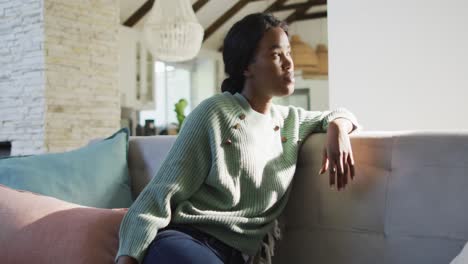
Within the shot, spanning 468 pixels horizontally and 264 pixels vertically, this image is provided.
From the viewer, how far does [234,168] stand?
1.28 meters

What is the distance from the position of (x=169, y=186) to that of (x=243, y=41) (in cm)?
43

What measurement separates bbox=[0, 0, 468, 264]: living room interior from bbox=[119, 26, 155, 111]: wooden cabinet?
17mm

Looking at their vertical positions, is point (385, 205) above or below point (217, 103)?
below

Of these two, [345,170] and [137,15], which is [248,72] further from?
[137,15]

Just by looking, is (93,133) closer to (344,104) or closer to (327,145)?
(344,104)

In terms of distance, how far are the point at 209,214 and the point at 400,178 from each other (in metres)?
0.48

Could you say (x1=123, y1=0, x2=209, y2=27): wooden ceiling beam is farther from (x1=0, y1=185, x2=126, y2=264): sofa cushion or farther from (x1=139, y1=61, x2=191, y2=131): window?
(x1=0, y1=185, x2=126, y2=264): sofa cushion

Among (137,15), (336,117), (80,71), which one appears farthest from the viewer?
(137,15)

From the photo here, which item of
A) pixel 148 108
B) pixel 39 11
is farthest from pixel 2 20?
pixel 148 108

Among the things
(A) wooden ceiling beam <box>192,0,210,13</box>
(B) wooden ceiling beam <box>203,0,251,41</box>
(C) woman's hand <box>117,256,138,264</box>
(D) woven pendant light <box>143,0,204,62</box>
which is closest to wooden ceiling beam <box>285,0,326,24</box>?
(B) wooden ceiling beam <box>203,0,251,41</box>

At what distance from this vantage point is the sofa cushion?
1277 millimetres

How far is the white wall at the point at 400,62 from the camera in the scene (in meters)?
2.52

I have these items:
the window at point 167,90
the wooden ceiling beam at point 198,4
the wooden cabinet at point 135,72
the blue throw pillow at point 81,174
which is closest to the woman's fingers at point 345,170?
the blue throw pillow at point 81,174

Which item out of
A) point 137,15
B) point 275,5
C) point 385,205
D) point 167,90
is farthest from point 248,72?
point 275,5
